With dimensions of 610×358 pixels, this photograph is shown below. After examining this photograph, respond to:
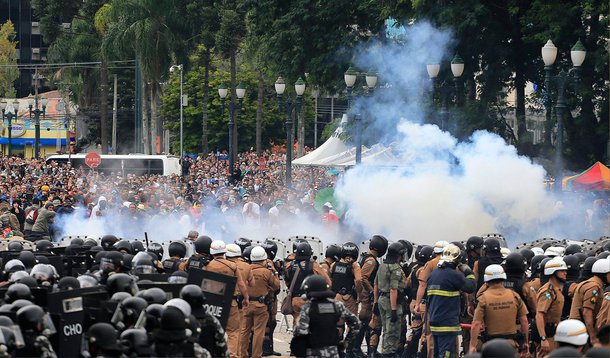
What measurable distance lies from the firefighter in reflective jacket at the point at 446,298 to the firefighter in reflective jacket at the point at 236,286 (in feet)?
7.79

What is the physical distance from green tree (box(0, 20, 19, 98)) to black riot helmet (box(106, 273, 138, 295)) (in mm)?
95256

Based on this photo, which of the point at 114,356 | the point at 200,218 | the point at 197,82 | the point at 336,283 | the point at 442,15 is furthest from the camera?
the point at 197,82

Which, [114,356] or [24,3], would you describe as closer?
[114,356]

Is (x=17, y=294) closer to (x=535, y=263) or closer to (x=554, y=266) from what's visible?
(x=554, y=266)

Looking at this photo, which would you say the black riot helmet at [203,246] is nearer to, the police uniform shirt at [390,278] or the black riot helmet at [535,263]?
the police uniform shirt at [390,278]

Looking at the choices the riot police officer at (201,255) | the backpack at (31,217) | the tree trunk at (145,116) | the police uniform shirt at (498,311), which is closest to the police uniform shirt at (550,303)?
the police uniform shirt at (498,311)

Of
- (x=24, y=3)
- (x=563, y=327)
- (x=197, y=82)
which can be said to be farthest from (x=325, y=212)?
(x=24, y=3)

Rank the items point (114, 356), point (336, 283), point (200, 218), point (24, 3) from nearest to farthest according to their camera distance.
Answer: point (114, 356) < point (336, 283) < point (200, 218) < point (24, 3)

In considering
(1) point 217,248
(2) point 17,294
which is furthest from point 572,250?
(2) point 17,294

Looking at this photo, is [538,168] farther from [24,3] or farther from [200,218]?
[24,3]

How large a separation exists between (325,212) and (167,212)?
12.8 feet

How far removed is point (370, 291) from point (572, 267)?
2.98 meters

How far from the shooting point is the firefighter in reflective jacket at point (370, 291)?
54.3ft

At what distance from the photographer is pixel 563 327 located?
9812 mm
